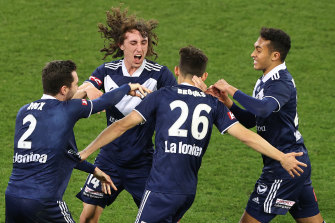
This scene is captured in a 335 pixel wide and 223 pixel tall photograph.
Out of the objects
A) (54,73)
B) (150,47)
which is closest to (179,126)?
(54,73)

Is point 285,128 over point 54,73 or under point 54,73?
under

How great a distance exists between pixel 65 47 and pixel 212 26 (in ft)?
12.0

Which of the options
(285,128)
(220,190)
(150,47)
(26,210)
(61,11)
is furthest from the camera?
(61,11)

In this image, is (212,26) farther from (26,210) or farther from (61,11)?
(26,210)

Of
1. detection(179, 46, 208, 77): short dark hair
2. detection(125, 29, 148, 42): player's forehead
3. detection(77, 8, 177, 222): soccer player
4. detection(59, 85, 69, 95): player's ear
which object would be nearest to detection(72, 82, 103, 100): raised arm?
detection(77, 8, 177, 222): soccer player

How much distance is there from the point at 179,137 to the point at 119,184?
176 cm

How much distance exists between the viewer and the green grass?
37.3 ft

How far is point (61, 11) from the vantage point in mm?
18016

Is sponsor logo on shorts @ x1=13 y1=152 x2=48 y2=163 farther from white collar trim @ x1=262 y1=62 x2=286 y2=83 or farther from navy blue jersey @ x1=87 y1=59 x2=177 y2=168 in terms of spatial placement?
white collar trim @ x1=262 y1=62 x2=286 y2=83

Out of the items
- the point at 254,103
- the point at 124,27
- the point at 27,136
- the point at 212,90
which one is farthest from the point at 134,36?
the point at 27,136

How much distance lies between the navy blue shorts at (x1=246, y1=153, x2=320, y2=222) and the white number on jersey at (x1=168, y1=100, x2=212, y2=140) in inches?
52.8

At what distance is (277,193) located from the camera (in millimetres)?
7801

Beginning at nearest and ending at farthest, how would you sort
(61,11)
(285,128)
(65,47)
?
(285,128) → (65,47) → (61,11)

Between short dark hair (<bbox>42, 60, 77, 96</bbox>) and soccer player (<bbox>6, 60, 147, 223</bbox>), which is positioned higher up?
short dark hair (<bbox>42, 60, 77, 96</bbox>)
